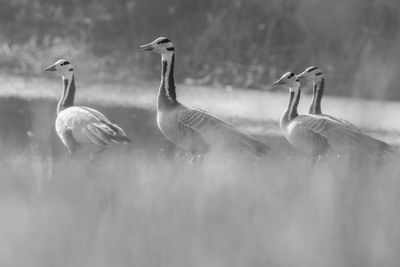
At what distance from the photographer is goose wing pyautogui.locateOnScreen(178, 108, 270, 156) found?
8.55 m

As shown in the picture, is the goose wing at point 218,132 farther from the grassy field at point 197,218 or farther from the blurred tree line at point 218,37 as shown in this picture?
the blurred tree line at point 218,37

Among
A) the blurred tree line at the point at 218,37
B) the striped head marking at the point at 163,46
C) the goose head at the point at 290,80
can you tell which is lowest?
the blurred tree line at the point at 218,37

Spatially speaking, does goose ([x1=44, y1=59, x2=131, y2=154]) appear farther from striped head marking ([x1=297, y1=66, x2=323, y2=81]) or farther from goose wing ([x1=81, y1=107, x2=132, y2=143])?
striped head marking ([x1=297, y1=66, x2=323, y2=81])

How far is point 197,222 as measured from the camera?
479 cm

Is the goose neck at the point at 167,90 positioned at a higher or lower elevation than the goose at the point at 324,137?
higher

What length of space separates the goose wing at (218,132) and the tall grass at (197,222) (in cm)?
255

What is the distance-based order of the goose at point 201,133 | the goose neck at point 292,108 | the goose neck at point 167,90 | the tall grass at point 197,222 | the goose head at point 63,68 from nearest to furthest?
the tall grass at point 197,222 → the goose at point 201,133 → the goose neck at point 167,90 → the goose neck at point 292,108 → the goose head at point 63,68

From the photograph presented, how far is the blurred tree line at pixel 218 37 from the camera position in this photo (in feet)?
76.6

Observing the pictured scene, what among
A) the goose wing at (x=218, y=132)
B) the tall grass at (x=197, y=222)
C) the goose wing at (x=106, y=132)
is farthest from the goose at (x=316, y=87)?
the tall grass at (x=197, y=222)

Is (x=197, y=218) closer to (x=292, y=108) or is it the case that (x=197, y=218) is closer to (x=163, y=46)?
(x=292, y=108)

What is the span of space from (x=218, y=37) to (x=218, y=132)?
53.1ft

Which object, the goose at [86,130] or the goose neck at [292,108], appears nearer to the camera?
the goose at [86,130]

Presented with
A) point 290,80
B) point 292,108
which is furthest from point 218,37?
point 292,108

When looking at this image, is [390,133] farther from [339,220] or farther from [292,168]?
[339,220]
